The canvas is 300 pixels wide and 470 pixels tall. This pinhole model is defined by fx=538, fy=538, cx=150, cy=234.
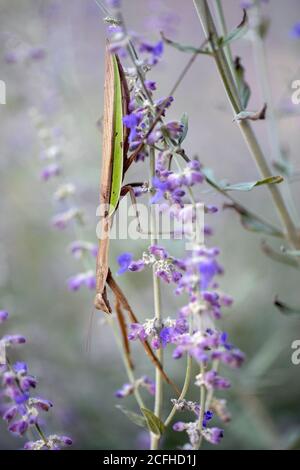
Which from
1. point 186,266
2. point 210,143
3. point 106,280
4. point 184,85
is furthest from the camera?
point 184,85

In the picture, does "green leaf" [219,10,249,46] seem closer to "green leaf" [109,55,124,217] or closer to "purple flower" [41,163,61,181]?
"green leaf" [109,55,124,217]

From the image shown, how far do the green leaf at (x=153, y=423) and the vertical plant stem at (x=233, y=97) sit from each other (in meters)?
0.49

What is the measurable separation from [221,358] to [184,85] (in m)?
2.65

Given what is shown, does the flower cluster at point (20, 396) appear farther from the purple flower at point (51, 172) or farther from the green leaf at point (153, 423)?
the purple flower at point (51, 172)

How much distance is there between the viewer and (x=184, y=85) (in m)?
3.14

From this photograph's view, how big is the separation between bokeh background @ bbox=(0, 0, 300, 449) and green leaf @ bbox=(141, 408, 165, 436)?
56cm

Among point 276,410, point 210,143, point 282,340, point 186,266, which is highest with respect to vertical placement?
point 210,143

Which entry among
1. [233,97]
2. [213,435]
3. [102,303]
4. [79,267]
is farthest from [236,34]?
[79,267]

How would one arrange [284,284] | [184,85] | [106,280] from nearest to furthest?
[106,280] < [284,284] < [184,85]

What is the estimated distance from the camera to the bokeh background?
5.49 ft

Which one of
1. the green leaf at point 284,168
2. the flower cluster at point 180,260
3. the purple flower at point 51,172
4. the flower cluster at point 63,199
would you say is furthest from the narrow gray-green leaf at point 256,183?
the purple flower at point 51,172
